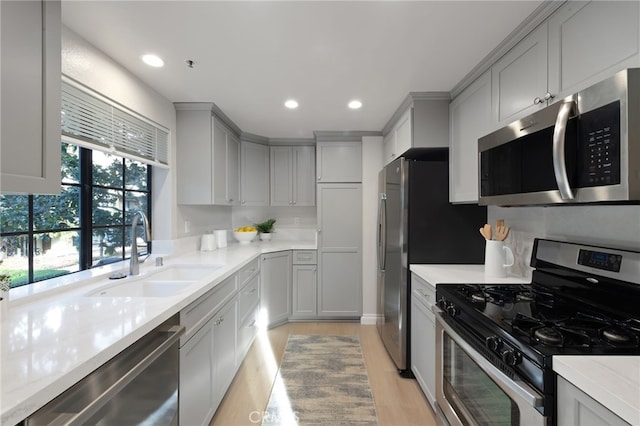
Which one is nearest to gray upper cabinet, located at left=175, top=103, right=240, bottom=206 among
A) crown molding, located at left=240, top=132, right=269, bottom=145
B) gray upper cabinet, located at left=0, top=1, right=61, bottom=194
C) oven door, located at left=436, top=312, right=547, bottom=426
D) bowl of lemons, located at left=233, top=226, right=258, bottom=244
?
crown molding, located at left=240, top=132, right=269, bottom=145

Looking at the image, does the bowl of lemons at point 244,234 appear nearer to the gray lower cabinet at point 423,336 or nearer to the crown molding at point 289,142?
the crown molding at point 289,142

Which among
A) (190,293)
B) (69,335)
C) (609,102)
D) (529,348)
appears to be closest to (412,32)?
(609,102)

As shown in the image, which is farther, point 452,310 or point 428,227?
point 428,227

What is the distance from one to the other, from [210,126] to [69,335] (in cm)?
215

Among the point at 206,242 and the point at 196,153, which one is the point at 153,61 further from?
the point at 206,242

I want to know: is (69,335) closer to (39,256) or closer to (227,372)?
(39,256)

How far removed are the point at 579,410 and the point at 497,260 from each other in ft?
3.91

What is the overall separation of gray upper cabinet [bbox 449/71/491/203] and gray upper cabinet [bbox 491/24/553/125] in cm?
10

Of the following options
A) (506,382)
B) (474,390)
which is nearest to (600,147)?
(506,382)

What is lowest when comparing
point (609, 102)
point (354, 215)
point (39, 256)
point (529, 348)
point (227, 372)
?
point (227, 372)

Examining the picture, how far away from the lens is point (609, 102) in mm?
940

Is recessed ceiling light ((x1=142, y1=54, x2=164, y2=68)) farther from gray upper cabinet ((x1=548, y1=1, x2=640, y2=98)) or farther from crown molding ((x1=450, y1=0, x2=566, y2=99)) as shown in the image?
→ gray upper cabinet ((x1=548, y1=1, x2=640, y2=98))

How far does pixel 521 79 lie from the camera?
157cm

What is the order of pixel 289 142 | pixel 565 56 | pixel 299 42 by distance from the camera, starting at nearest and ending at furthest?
pixel 565 56 < pixel 299 42 < pixel 289 142
